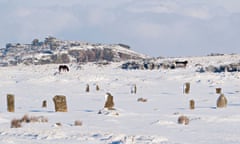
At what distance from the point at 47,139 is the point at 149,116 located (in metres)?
6.67

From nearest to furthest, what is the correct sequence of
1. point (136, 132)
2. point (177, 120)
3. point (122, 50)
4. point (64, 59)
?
point (136, 132) → point (177, 120) → point (64, 59) → point (122, 50)

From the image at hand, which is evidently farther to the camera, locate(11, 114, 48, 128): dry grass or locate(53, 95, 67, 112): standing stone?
locate(53, 95, 67, 112): standing stone

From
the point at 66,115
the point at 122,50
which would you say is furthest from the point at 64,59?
the point at 66,115

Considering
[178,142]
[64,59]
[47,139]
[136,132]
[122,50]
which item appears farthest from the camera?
[122,50]

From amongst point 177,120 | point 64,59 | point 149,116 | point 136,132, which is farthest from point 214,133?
point 64,59

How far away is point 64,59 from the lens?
166 m

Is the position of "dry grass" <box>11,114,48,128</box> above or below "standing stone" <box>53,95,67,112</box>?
below

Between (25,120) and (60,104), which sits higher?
(60,104)

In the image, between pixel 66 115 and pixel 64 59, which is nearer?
pixel 66 115

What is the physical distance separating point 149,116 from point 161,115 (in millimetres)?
558

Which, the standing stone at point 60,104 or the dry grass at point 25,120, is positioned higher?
the standing stone at point 60,104

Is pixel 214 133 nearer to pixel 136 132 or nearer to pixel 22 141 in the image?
pixel 136 132

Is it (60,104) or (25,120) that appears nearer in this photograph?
(25,120)

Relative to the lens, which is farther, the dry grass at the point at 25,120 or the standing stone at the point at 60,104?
the standing stone at the point at 60,104
